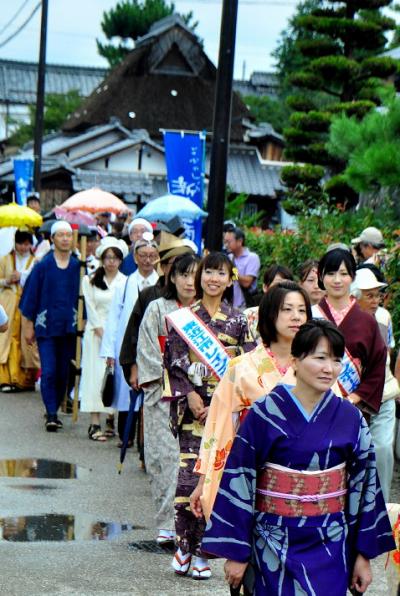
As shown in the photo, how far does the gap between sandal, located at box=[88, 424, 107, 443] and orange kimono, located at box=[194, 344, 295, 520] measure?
6263 millimetres

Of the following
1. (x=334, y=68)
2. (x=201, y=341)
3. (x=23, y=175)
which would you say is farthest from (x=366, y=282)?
(x=334, y=68)

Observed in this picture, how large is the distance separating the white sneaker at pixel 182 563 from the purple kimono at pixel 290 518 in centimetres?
229

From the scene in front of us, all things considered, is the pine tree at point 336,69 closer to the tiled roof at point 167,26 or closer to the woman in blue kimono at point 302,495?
the woman in blue kimono at point 302,495

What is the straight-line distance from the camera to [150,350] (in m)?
8.23

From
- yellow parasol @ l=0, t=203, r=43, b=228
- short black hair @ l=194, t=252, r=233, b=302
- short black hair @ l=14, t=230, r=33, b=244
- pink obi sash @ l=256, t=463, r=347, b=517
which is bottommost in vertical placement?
short black hair @ l=14, t=230, r=33, b=244

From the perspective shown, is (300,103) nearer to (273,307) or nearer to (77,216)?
(77,216)

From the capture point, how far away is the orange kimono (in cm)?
534

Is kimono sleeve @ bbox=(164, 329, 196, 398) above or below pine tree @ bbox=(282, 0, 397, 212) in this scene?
below

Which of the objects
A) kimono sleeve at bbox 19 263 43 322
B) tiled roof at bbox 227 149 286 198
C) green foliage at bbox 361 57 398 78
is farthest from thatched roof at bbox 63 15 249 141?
kimono sleeve at bbox 19 263 43 322

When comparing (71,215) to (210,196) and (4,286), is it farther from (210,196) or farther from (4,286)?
(210,196)

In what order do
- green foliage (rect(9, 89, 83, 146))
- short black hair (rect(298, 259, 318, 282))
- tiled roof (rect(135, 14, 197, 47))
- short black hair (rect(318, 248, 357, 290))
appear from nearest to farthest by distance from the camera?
short black hair (rect(318, 248, 357, 290)) → short black hair (rect(298, 259, 318, 282)) → tiled roof (rect(135, 14, 197, 47)) → green foliage (rect(9, 89, 83, 146))

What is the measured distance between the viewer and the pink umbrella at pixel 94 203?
22922mm

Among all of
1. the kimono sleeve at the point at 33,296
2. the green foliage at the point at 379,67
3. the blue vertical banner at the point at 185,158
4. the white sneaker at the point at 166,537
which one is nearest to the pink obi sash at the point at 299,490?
the white sneaker at the point at 166,537

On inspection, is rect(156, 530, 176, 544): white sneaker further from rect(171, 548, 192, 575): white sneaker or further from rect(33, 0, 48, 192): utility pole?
rect(33, 0, 48, 192): utility pole
